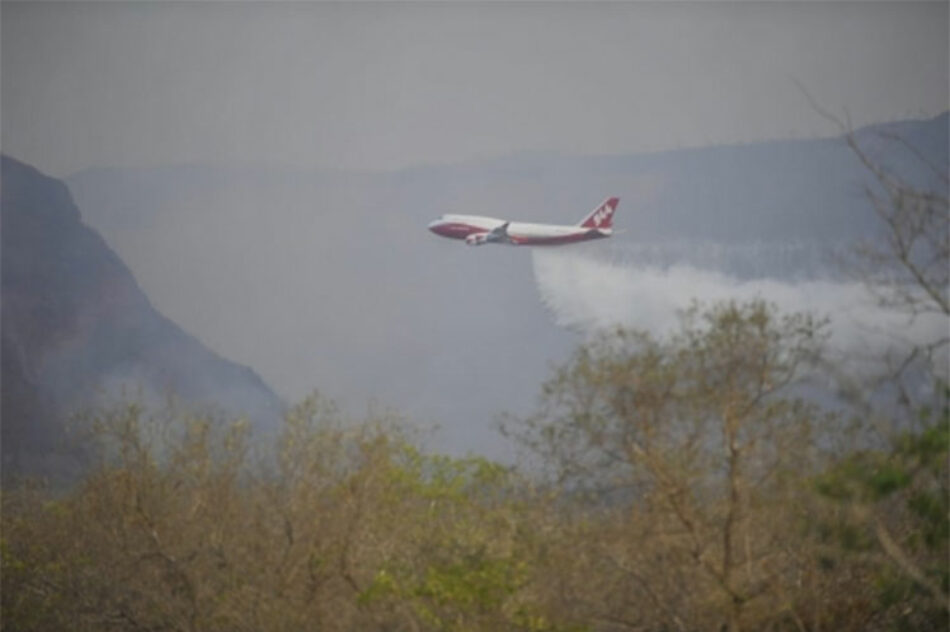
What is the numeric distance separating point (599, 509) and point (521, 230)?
9.71 m

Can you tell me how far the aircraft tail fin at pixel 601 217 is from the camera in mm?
23672

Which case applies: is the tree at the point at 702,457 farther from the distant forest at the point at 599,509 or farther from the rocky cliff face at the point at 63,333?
the rocky cliff face at the point at 63,333

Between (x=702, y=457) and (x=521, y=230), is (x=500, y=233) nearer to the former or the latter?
(x=521, y=230)

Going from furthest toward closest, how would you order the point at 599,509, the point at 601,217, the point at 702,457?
the point at 601,217 → the point at 599,509 → the point at 702,457

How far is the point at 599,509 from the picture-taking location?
15.1 metres

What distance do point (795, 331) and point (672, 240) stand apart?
930cm

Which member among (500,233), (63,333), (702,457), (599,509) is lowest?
(599,509)

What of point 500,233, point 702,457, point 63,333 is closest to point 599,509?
point 702,457

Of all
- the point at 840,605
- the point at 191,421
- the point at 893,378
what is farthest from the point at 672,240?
the point at 893,378

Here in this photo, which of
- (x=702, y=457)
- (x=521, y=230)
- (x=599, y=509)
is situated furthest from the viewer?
(x=521, y=230)

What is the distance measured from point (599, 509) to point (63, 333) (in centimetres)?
1336

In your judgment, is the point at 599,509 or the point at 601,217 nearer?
the point at 599,509

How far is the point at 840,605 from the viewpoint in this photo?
47.4 feet

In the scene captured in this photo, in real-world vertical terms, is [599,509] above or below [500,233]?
below
